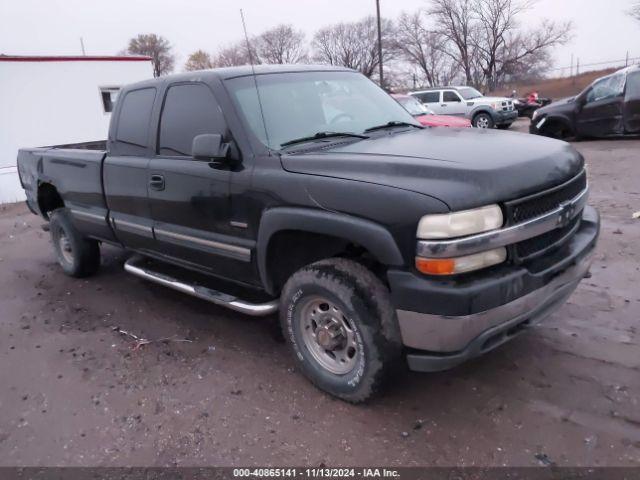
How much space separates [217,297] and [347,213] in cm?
138

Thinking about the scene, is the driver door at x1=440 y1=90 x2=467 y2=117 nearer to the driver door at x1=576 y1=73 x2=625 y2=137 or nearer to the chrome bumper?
the driver door at x1=576 y1=73 x2=625 y2=137

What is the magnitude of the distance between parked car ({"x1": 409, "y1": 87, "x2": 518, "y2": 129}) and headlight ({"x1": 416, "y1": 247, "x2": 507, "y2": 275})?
54.7ft

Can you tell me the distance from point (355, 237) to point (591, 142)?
12.4 meters

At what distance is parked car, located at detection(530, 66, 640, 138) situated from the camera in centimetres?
1215

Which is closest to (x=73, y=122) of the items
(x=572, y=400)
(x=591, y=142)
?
(x=591, y=142)

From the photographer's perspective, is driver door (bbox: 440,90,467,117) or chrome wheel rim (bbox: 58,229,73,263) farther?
driver door (bbox: 440,90,467,117)

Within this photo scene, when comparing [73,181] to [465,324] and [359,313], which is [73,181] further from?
[465,324]

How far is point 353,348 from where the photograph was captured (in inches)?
126

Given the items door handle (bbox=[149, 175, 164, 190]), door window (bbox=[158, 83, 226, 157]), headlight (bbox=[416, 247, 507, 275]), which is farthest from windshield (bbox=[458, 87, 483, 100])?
headlight (bbox=[416, 247, 507, 275])

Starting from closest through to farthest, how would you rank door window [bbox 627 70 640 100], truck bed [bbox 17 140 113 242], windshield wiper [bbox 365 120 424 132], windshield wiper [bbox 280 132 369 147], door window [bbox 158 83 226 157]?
windshield wiper [bbox 280 132 369 147] → door window [bbox 158 83 226 157] → windshield wiper [bbox 365 120 424 132] → truck bed [bbox 17 140 113 242] → door window [bbox 627 70 640 100]

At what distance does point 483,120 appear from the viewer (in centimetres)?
1875

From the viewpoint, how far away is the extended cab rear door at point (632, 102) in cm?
1198

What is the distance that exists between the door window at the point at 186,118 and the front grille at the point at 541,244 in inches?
78.4

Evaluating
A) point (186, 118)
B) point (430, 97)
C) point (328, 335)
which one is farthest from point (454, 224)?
point (430, 97)
